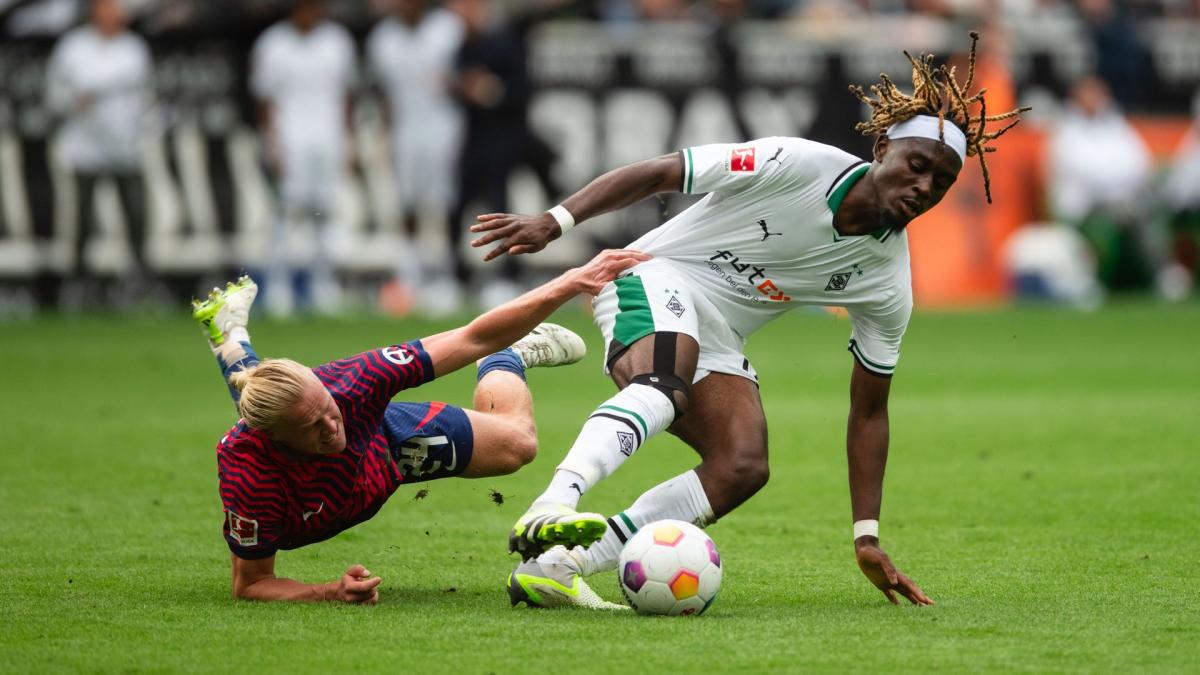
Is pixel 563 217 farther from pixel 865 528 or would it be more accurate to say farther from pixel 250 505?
pixel 865 528

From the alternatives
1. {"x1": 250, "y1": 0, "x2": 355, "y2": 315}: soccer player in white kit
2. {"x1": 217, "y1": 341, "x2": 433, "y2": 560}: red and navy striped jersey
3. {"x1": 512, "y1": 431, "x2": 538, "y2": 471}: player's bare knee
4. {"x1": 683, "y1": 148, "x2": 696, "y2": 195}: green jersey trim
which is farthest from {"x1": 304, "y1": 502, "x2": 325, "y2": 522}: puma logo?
{"x1": 250, "y1": 0, "x2": 355, "y2": 315}: soccer player in white kit

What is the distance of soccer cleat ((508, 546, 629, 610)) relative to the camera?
21.3 feet

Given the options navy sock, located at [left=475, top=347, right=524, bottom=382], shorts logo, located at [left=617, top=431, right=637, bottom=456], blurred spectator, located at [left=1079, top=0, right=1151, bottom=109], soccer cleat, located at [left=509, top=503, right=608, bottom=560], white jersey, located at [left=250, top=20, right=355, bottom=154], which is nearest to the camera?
soccer cleat, located at [left=509, top=503, right=608, bottom=560]

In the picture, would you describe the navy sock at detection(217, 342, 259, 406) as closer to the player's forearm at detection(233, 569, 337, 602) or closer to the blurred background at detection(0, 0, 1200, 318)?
the player's forearm at detection(233, 569, 337, 602)

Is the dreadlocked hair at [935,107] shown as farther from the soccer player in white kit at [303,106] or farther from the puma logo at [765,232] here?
the soccer player in white kit at [303,106]

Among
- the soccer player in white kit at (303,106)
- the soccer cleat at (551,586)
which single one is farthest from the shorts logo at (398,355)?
the soccer player in white kit at (303,106)

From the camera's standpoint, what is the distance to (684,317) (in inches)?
269

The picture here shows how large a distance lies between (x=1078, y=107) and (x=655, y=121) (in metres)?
5.76

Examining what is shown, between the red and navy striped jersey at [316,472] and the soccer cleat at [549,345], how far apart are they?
1.36 m

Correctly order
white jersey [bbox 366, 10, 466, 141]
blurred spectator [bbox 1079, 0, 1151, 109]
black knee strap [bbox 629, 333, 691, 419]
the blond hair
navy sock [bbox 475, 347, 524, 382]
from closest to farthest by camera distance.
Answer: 1. the blond hair
2. black knee strap [bbox 629, 333, 691, 419]
3. navy sock [bbox 475, 347, 524, 382]
4. white jersey [bbox 366, 10, 466, 141]
5. blurred spectator [bbox 1079, 0, 1151, 109]

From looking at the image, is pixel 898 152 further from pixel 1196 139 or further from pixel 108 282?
pixel 1196 139

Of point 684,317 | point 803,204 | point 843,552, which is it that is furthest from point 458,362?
point 843,552

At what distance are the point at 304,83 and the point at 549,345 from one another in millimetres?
12411

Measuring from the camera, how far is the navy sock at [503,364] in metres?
7.90
